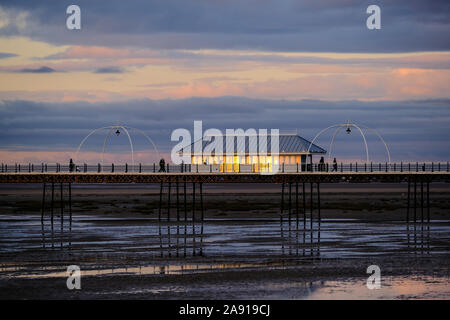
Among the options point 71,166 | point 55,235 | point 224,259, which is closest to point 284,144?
point 71,166

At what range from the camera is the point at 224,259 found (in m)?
36.8

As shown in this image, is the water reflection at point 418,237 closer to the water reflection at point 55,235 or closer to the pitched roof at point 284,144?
the pitched roof at point 284,144

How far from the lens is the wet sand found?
28.5 metres

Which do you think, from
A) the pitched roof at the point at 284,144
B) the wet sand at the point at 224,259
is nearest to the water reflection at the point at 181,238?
the wet sand at the point at 224,259

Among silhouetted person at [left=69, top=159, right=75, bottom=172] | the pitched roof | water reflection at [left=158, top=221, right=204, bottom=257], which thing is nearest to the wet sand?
water reflection at [left=158, top=221, right=204, bottom=257]

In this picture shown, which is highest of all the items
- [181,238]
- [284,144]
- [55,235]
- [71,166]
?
[284,144]

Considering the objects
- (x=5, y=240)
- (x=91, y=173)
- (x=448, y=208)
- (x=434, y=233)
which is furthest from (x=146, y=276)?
(x=448, y=208)

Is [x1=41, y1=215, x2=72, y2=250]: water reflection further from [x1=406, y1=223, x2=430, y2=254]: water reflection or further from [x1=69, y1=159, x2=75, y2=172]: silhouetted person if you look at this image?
[x1=406, y1=223, x2=430, y2=254]: water reflection

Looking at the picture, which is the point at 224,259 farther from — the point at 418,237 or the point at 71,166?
the point at 71,166

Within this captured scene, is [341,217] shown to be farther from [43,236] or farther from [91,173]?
[43,236]

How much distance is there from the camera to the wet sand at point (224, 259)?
28531mm
